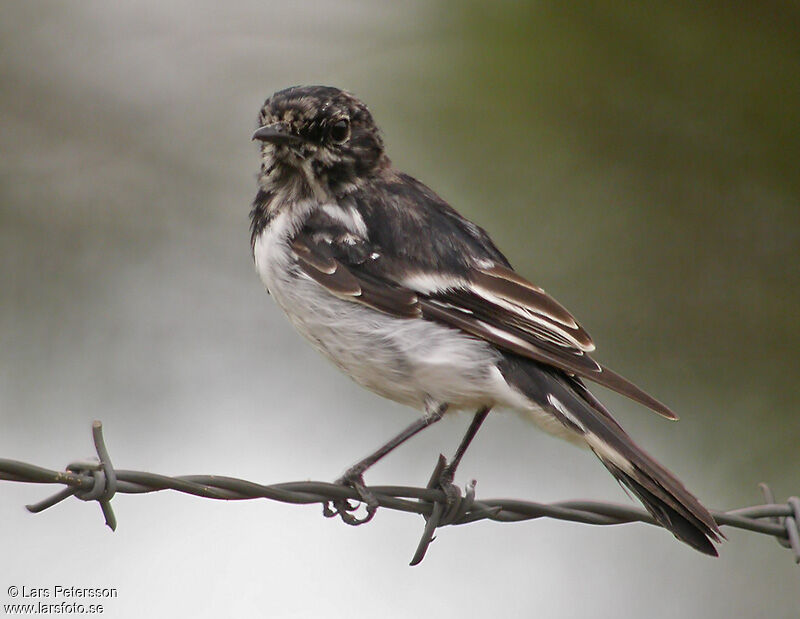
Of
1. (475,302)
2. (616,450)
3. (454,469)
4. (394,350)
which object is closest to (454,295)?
(475,302)

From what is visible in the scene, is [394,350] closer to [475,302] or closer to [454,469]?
[475,302]

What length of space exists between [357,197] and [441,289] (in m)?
0.59

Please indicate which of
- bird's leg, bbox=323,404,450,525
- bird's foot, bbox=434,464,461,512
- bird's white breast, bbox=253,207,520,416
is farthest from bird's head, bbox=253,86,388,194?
bird's foot, bbox=434,464,461,512

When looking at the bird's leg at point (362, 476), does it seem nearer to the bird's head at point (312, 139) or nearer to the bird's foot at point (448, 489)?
the bird's foot at point (448, 489)

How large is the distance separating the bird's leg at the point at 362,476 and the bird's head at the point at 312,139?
1.00 m

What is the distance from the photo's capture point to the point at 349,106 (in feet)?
15.9

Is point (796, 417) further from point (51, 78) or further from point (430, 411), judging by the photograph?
point (51, 78)

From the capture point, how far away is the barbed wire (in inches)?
124

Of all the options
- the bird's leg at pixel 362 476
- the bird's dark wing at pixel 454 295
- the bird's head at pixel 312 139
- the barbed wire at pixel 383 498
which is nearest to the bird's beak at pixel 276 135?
the bird's head at pixel 312 139

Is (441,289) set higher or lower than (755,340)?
lower

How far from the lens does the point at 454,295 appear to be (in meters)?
4.34

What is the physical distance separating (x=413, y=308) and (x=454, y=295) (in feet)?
0.58

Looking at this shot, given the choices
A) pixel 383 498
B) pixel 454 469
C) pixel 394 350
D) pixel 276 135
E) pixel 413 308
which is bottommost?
pixel 383 498

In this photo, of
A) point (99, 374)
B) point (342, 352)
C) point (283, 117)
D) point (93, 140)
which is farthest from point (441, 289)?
point (93, 140)
